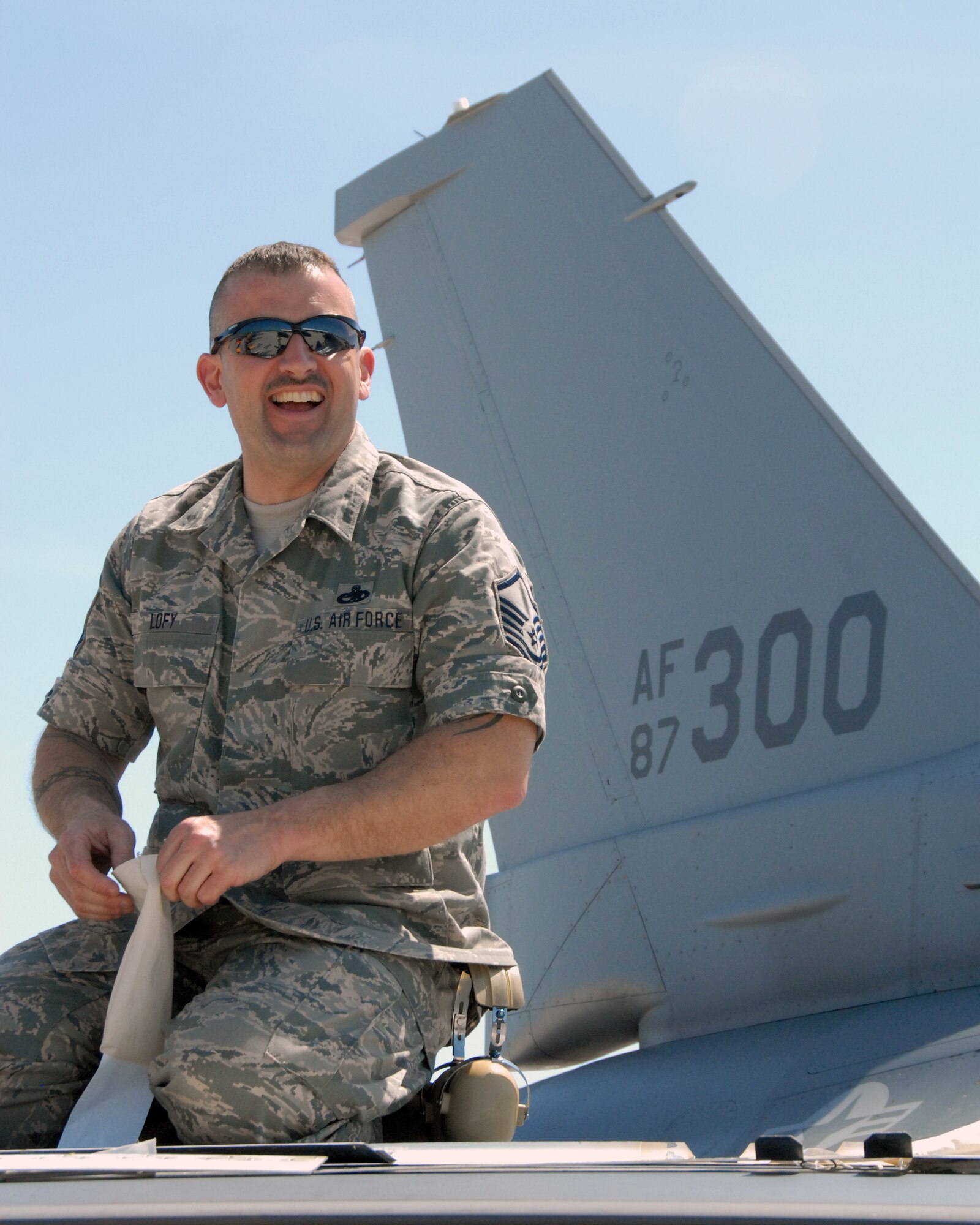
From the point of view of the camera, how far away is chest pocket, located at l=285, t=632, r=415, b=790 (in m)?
2.00

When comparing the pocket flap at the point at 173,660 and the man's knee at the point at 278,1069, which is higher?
the pocket flap at the point at 173,660

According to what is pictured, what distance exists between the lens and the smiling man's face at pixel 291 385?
81.6 inches

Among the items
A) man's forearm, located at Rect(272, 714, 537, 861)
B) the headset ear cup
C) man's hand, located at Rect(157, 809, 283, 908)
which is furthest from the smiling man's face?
the headset ear cup

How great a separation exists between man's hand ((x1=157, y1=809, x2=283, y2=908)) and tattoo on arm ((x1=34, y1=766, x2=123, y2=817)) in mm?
460

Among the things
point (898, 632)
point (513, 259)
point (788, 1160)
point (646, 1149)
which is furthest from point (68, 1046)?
point (513, 259)

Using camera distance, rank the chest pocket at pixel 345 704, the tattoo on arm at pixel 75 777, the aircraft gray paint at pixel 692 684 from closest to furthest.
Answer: the chest pocket at pixel 345 704
the tattoo on arm at pixel 75 777
the aircraft gray paint at pixel 692 684

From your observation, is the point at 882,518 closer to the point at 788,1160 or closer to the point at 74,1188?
the point at 788,1160

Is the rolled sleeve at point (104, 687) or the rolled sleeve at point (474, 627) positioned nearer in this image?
the rolled sleeve at point (474, 627)

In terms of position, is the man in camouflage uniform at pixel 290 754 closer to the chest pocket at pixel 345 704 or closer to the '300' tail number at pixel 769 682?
the chest pocket at pixel 345 704

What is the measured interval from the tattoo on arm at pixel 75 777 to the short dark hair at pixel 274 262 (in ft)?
2.23

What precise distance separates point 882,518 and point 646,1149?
2343 mm

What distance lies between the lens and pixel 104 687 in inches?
88.1

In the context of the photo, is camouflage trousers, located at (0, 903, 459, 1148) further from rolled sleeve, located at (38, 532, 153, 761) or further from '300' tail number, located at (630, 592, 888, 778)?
'300' tail number, located at (630, 592, 888, 778)

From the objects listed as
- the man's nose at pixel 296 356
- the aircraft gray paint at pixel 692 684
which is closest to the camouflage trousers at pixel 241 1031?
the man's nose at pixel 296 356
